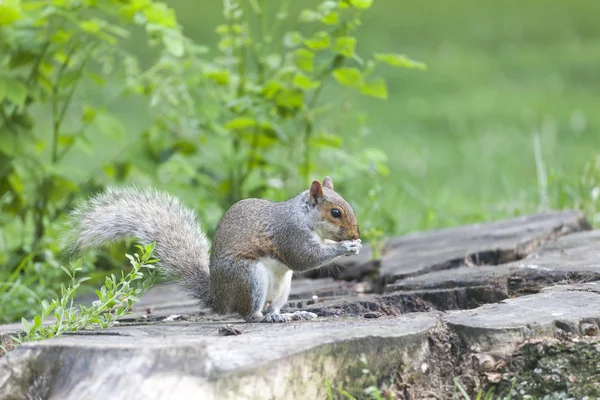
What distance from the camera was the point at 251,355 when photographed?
201 centimetres

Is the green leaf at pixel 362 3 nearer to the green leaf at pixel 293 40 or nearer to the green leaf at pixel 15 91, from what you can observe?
the green leaf at pixel 293 40

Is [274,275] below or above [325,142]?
below

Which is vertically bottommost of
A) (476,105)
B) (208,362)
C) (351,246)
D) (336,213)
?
(208,362)

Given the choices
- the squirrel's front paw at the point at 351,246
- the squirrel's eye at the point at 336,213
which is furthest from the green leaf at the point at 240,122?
the squirrel's front paw at the point at 351,246

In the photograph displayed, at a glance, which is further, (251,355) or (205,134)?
(205,134)

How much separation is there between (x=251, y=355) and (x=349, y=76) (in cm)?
177

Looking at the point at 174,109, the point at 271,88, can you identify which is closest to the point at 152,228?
the point at 271,88

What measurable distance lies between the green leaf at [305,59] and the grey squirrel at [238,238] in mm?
817

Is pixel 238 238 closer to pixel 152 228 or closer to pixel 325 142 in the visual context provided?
pixel 152 228

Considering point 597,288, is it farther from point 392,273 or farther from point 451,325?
point 392,273

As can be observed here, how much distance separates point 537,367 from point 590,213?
7.34 ft

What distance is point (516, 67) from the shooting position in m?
10.5

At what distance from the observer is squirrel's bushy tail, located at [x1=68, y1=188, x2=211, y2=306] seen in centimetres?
280

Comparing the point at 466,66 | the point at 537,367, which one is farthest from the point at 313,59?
the point at 466,66
